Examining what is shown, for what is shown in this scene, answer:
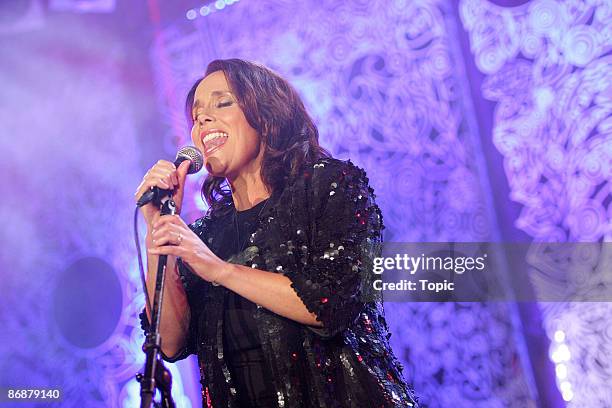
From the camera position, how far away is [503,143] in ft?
8.41

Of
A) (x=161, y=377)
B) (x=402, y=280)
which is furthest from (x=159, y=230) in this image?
(x=402, y=280)

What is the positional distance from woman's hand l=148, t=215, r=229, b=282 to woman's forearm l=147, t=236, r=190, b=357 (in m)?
0.24

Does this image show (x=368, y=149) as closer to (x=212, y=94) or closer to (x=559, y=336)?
(x=212, y=94)

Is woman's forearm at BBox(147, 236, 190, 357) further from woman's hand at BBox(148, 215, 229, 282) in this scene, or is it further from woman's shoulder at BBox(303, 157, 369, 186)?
woman's shoulder at BBox(303, 157, 369, 186)

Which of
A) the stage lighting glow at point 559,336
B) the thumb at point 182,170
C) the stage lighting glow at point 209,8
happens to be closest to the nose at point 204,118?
the thumb at point 182,170

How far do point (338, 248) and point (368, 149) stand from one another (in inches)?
38.8

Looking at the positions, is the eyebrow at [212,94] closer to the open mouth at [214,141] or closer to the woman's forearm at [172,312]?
the open mouth at [214,141]

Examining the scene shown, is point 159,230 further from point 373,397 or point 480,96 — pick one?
point 480,96

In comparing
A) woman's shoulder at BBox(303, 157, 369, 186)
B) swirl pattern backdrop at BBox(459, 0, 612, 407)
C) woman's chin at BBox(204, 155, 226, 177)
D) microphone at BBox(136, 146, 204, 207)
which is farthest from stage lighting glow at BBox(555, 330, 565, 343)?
microphone at BBox(136, 146, 204, 207)

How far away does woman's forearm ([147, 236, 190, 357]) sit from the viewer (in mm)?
1851

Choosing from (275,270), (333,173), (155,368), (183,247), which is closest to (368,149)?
(333,173)

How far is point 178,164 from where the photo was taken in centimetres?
164

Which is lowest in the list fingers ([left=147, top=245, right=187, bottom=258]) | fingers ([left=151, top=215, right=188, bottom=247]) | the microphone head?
fingers ([left=147, top=245, right=187, bottom=258])

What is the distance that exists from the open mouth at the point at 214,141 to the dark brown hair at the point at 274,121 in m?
0.09
